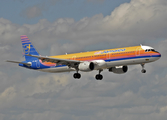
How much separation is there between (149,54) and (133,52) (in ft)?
11.4

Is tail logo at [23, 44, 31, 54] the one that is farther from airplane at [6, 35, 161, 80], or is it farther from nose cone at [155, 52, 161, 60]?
nose cone at [155, 52, 161, 60]

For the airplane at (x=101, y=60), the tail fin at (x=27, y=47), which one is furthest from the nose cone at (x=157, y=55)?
the tail fin at (x=27, y=47)

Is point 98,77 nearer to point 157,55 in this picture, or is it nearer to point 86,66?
point 86,66

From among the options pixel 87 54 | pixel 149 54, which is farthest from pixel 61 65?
pixel 149 54

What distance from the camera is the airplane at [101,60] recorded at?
7925 centimetres

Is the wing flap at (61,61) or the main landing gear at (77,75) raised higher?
the wing flap at (61,61)

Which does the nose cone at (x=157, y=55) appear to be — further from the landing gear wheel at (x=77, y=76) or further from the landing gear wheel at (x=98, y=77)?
the landing gear wheel at (x=77, y=76)

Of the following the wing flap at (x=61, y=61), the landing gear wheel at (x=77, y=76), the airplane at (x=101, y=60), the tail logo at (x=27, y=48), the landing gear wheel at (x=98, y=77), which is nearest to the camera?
the airplane at (x=101, y=60)

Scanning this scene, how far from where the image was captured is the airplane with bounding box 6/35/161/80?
79.2 m

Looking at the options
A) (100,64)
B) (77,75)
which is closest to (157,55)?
(100,64)

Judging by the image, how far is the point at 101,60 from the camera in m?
82.6

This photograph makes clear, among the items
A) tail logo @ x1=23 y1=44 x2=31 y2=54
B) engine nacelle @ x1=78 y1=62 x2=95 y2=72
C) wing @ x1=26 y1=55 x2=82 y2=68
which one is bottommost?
engine nacelle @ x1=78 y1=62 x2=95 y2=72

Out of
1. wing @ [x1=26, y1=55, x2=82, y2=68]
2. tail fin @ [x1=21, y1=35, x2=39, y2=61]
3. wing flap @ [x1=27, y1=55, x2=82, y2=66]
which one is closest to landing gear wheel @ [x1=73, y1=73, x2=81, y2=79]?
wing @ [x1=26, y1=55, x2=82, y2=68]

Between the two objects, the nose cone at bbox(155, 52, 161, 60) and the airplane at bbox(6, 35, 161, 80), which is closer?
the nose cone at bbox(155, 52, 161, 60)
